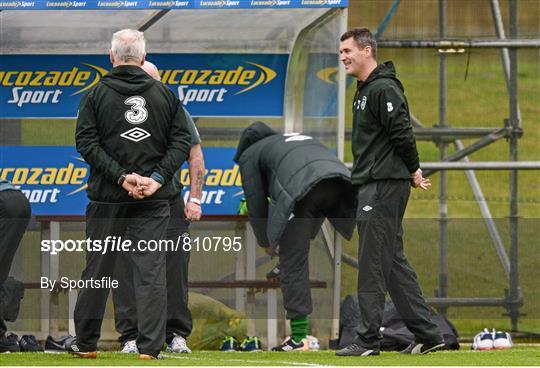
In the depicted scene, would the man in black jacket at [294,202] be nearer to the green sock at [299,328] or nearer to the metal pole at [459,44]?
the green sock at [299,328]

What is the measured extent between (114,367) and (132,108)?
4.81ft

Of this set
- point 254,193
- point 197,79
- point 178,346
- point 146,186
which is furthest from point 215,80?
point 146,186

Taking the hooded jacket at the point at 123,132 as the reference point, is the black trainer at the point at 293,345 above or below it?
below

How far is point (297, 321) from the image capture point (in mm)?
9922

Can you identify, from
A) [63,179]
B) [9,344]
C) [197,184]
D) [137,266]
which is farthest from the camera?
[63,179]

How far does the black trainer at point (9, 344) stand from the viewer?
9492mm

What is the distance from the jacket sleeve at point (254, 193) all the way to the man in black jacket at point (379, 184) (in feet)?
4.24

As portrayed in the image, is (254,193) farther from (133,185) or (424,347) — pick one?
(133,185)

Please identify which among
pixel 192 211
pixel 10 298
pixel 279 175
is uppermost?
pixel 279 175

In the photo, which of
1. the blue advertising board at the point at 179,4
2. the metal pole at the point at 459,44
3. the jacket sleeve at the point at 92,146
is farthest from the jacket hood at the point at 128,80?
the metal pole at the point at 459,44

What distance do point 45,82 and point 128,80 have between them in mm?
3107

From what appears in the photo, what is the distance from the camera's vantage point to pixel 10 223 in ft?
30.8

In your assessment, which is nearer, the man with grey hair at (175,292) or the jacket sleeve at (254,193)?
the man with grey hair at (175,292)

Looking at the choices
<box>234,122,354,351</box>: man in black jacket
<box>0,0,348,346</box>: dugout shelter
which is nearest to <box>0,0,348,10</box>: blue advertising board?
<box>0,0,348,346</box>: dugout shelter
